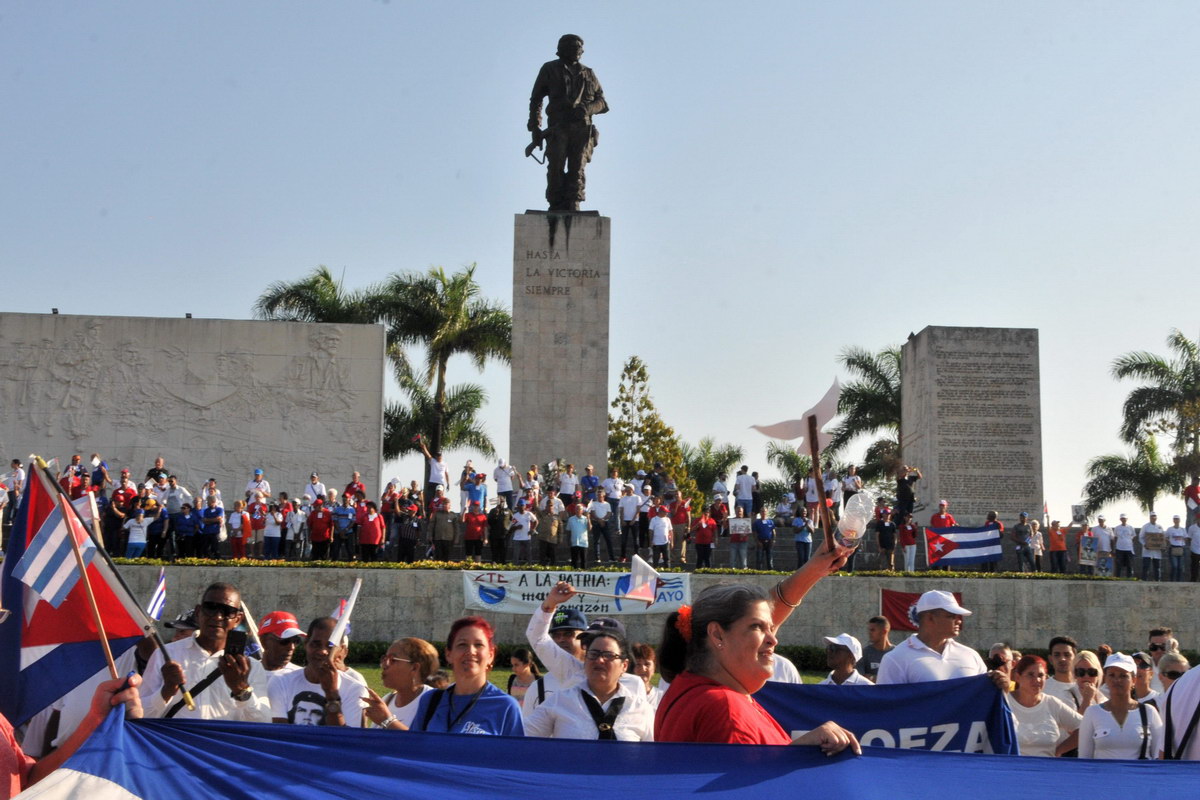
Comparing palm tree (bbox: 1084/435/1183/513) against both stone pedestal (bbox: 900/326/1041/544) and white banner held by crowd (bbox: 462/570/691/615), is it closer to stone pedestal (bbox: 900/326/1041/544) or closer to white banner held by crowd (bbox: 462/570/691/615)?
stone pedestal (bbox: 900/326/1041/544)

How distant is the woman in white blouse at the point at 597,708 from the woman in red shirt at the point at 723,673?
1880 mm

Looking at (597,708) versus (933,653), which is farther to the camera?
(933,653)

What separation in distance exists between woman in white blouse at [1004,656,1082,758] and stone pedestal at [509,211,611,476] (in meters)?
19.8

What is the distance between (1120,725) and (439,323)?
29039mm

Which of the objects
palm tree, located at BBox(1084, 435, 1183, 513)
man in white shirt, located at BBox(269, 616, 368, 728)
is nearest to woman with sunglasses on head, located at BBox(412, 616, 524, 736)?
man in white shirt, located at BBox(269, 616, 368, 728)

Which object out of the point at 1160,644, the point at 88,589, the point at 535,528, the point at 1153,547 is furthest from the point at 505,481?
the point at 88,589

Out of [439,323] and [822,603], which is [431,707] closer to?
[822,603]

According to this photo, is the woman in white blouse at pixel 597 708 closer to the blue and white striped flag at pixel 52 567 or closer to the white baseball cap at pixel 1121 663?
the blue and white striped flag at pixel 52 567

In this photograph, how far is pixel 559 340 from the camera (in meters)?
27.5

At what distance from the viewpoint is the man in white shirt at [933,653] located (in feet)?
21.1

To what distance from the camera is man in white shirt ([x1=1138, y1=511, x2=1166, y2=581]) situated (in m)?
22.2

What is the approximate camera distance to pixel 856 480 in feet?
76.6

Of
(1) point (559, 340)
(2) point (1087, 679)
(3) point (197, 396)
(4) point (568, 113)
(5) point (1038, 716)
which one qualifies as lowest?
(5) point (1038, 716)

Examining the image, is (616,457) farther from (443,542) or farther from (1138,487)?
(443,542)
